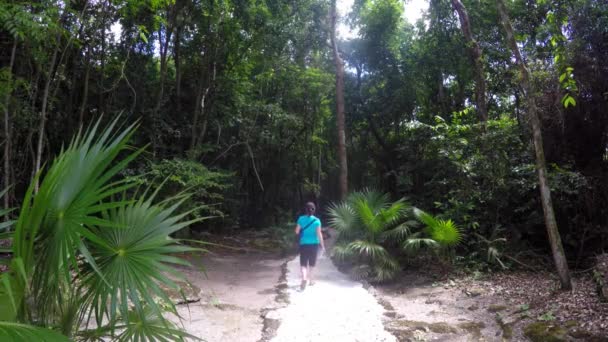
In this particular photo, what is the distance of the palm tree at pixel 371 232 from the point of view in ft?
30.4

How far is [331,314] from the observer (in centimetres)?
634

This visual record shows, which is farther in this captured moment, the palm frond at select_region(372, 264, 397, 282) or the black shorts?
the palm frond at select_region(372, 264, 397, 282)

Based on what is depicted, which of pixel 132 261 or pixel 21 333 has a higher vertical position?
pixel 132 261

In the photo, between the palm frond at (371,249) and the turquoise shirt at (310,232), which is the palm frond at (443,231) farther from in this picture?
the turquoise shirt at (310,232)

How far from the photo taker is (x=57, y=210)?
229 centimetres

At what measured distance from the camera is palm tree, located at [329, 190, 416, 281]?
9258 mm

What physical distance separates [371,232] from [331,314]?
3.82 metres

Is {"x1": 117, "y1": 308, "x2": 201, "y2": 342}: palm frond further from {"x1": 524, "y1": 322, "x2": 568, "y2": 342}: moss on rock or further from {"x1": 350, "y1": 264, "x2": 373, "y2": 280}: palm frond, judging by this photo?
{"x1": 350, "y1": 264, "x2": 373, "y2": 280}: palm frond

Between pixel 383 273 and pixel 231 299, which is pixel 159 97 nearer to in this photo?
pixel 231 299

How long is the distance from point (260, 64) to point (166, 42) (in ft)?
13.9

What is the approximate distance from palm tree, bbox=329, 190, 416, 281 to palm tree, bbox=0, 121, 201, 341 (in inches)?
272

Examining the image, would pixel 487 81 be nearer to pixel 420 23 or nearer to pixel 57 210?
pixel 420 23

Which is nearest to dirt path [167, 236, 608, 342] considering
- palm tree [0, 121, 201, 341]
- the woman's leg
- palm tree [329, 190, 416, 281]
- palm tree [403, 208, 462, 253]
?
the woman's leg

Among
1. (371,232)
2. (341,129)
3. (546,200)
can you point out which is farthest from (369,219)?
(341,129)
